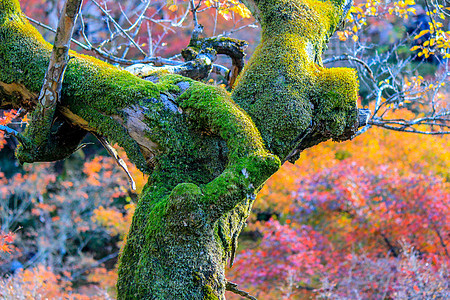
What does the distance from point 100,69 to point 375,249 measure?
5210mm

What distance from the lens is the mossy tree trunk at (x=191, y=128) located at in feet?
6.28

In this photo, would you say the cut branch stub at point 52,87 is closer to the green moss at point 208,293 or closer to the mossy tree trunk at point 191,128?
the mossy tree trunk at point 191,128

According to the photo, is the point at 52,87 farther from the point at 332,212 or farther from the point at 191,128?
the point at 332,212

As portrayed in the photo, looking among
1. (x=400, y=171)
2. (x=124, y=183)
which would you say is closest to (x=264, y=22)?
(x=400, y=171)

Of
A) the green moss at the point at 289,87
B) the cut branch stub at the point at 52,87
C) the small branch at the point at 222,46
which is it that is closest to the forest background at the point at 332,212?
the small branch at the point at 222,46

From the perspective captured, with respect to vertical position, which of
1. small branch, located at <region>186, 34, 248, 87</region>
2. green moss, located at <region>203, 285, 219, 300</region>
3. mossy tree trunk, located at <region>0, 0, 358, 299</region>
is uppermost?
small branch, located at <region>186, 34, 248, 87</region>

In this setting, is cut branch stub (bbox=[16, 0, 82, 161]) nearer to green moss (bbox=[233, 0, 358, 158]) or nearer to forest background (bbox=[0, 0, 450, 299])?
green moss (bbox=[233, 0, 358, 158])

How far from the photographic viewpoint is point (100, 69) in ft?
7.82

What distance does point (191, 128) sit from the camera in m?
2.28

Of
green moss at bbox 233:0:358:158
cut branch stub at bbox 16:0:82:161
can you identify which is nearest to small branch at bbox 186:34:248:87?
green moss at bbox 233:0:358:158

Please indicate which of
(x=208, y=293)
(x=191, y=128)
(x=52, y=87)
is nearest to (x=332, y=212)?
(x=191, y=128)

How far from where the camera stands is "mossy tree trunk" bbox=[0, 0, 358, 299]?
1913 millimetres

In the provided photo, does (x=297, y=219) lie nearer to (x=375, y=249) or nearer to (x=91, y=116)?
(x=375, y=249)

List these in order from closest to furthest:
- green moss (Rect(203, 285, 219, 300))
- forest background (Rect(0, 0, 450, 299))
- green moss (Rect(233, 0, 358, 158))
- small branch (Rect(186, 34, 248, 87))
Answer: green moss (Rect(203, 285, 219, 300)) → green moss (Rect(233, 0, 358, 158)) → small branch (Rect(186, 34, 248, 87)) → forest background (Rect(0, 0, 450, 299))
